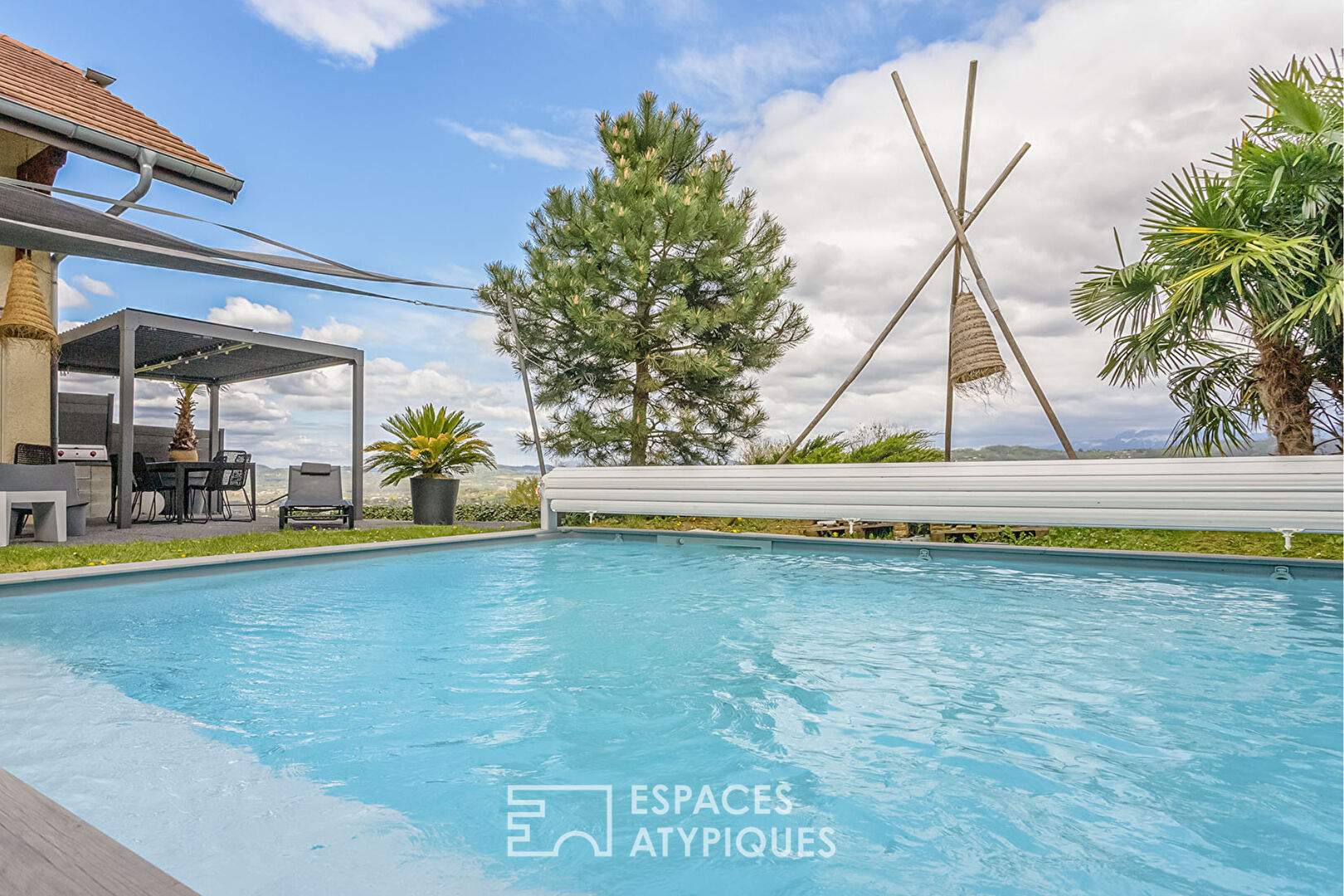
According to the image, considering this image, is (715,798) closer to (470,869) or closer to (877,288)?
(470,869)

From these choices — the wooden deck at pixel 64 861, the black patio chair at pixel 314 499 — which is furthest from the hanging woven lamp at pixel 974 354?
the wooden deck at pixel 64 861

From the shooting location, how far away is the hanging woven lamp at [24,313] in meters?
5.62

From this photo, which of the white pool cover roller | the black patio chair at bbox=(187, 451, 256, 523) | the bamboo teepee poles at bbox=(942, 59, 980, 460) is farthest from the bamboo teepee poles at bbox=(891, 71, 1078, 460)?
the black patio chair at bbox=(187, 451, 256, 523)

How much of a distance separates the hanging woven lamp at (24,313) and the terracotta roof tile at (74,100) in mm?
1736

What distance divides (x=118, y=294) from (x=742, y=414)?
7803 millimetres

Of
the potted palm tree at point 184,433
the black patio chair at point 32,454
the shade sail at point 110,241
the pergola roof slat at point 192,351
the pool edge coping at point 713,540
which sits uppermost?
the pergola roof slat at point 192,351

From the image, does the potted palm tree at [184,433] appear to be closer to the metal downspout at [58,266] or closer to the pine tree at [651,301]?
the metal downspout at [58,266]

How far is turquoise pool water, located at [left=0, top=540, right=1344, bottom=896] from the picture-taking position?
1484 millimetres

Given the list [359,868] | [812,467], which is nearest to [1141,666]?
[359,868]

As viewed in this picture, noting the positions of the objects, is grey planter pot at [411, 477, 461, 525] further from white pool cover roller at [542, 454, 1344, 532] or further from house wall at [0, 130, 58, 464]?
house wall at [0, 130, 58, 464]

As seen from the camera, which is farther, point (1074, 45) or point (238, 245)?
point (1074, 45)

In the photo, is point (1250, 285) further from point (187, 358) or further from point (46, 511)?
point (187, 358)

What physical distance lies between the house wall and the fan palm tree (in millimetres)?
10340

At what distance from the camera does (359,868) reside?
1432 millimetres
